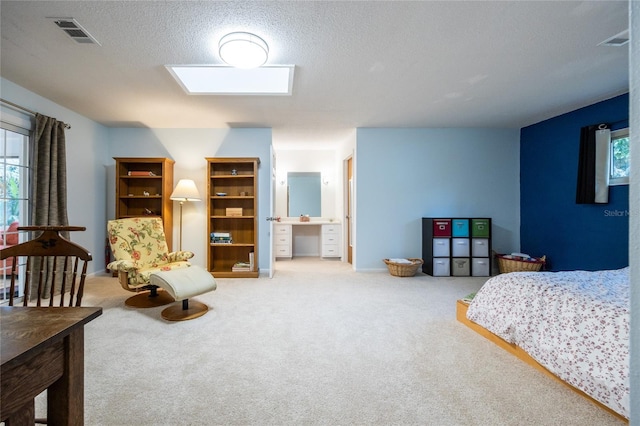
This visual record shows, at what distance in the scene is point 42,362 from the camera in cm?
69

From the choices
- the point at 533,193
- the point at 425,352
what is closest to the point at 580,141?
the point at 533,193

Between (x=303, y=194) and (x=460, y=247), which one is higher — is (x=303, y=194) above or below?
above

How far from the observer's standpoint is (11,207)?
304cm

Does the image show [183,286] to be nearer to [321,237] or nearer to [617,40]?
[321,237]

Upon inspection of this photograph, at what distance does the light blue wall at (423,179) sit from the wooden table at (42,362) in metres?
4.08

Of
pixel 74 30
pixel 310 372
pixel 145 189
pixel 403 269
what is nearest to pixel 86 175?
pixel 145 189

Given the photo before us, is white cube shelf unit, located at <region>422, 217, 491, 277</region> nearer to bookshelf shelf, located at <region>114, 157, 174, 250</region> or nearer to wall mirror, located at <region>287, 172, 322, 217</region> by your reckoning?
wall mirror, located at <region>287, 172, 322, 217</region>

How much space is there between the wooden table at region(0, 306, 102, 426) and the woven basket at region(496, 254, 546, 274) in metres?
4.71

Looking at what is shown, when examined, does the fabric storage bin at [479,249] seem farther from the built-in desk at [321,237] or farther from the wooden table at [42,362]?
the wooden table at [42,362]

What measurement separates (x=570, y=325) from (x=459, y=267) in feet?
9.13

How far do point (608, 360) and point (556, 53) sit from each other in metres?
2.42

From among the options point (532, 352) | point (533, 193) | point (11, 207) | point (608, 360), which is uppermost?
point (533, 193)

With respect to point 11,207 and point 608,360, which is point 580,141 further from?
point 11,207

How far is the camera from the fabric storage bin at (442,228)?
4270mm
